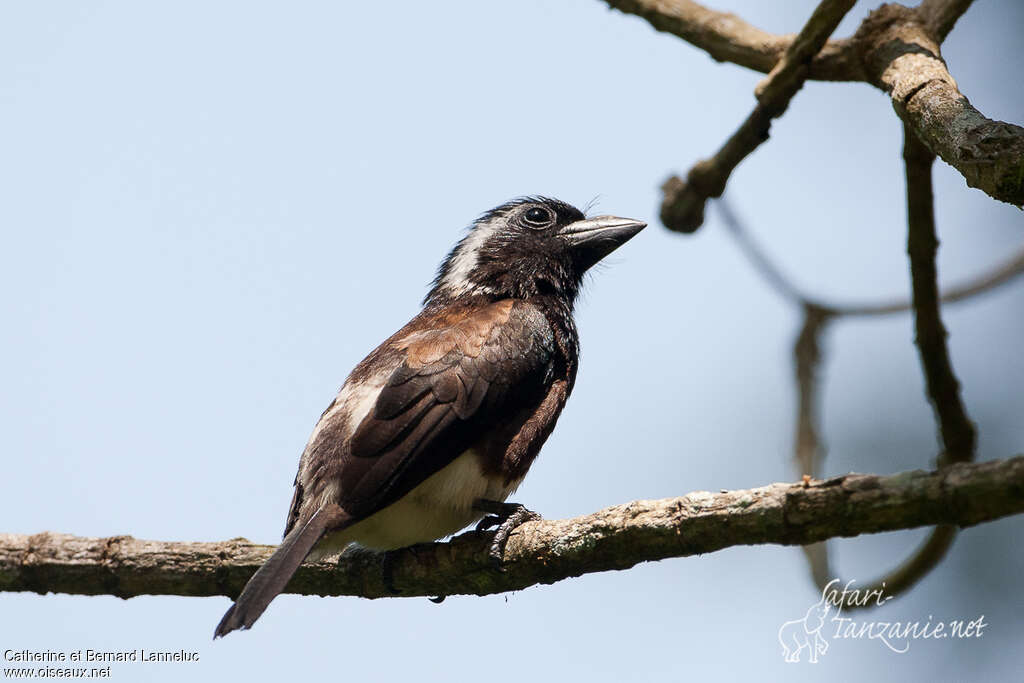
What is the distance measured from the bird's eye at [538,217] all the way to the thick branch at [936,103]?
2.26 m

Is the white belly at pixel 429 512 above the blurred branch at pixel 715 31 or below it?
below

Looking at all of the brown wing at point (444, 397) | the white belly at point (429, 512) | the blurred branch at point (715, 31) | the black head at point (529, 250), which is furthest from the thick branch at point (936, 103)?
the white belly at point (429, 512)

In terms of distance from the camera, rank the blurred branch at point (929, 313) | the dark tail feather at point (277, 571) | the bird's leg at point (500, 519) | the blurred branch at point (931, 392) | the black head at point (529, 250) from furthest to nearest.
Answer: the black head at point (529, 250), the blurred branch at point (931, 392), the blurred branch at point (929, 313), the bird's leg at point (500, 519), the dark tail feather at point (277, 571)

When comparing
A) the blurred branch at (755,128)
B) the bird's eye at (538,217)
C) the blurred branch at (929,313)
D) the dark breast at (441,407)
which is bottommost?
the dark breast at (441,407)

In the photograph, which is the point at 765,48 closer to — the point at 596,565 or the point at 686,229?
the point at 686,229

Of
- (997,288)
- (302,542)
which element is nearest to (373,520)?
(302,542)

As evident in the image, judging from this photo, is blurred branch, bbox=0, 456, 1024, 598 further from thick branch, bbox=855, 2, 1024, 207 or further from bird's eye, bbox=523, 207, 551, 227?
bird's eye, bbox=523, 207, 551, 227

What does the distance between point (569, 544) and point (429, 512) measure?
1.09 meters

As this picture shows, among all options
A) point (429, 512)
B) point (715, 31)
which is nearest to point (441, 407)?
point (429, 512)

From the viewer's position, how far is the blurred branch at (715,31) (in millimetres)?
5914

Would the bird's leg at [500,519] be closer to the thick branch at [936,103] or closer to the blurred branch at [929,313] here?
the thick branch at [936,103]

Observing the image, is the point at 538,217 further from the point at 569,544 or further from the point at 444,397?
the point at 569,544

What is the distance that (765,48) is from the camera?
589 cm

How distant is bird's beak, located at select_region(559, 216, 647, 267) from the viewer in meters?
6.47
